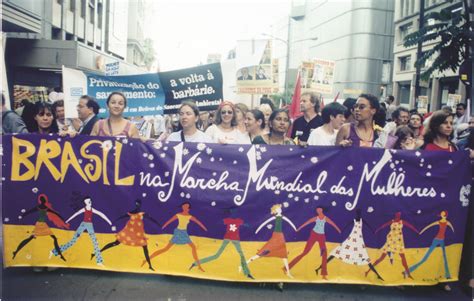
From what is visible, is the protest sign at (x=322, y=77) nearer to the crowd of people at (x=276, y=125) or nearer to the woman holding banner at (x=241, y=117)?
the crowd of people at (x=276, y=125)

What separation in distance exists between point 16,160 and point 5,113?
5.10ft

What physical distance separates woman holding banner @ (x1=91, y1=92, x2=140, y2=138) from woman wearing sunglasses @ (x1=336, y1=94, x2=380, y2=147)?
240 cm

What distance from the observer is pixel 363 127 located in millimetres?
5141

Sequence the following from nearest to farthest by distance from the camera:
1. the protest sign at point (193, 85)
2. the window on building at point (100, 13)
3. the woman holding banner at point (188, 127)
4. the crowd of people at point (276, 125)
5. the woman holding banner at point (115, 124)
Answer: the crowd of people at point (276, 125)
the woman holding banner at point (115, 124)
the woman holding banner at point (188, 127)
the protest sign at point (193, 85)
the window on building at point (100, 13)

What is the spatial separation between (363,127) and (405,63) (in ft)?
112

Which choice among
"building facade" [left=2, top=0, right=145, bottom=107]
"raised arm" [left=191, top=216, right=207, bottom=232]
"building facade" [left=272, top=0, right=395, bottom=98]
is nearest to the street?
"raised arm" [left=191, top=216, right=207, bottom=232]

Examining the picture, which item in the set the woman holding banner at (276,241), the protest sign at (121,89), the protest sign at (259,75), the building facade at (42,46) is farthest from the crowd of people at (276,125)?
the building facade at (42,46)

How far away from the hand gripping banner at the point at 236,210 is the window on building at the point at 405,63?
1329 inches

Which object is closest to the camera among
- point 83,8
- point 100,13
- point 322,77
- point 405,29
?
point 322,77

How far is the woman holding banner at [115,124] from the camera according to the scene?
5.15 metres

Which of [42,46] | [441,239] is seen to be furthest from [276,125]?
[42,46]

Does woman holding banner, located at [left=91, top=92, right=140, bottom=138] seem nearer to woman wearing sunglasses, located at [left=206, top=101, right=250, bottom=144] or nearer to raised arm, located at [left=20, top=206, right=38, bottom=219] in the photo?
raised arm, located at [left=20, top=206, right=38, bottom=219]

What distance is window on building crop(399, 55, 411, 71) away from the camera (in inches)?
1395

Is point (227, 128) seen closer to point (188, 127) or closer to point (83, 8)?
point (188, 127)
